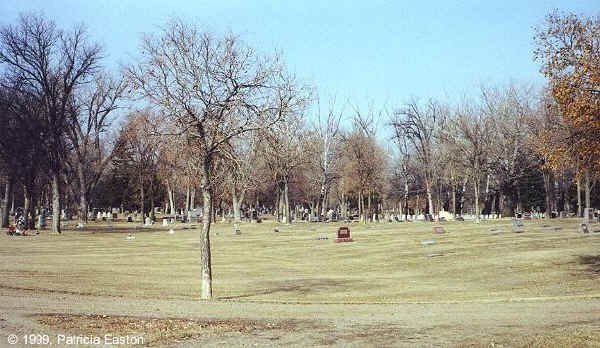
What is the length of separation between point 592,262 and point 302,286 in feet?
43.2

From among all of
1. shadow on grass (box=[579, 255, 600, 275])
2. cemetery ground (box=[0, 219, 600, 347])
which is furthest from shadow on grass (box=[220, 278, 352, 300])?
shadow on grass (box=[579, 255, 600, 275])

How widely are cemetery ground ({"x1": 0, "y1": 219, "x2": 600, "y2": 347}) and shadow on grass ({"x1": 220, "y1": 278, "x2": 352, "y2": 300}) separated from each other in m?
0.08

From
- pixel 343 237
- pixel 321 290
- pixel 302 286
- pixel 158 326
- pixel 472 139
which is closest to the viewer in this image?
pixel 158 326

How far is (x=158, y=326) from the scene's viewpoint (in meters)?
13.4

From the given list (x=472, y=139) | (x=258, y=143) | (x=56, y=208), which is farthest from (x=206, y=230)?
(x=472, y=139)

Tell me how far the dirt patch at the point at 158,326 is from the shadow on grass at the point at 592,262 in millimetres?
17655

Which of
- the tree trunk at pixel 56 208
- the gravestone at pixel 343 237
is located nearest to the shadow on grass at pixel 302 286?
the gravestone at pixel 343 237

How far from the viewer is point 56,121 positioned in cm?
6134

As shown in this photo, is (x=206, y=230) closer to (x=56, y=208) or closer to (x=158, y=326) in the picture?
(x=158, y=326)

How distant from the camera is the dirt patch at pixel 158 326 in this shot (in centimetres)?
1250

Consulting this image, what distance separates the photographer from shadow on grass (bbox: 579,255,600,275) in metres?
27.8

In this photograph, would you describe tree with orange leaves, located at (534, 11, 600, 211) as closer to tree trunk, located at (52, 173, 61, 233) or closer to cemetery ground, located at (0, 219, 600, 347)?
cemetery ground, located at (0, 219, 600, 347)

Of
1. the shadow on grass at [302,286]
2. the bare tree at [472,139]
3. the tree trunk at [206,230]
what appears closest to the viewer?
the tree trunk at [206,230]

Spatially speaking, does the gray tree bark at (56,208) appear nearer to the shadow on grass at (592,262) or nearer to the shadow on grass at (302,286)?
the shadow on grass at (302,286)
